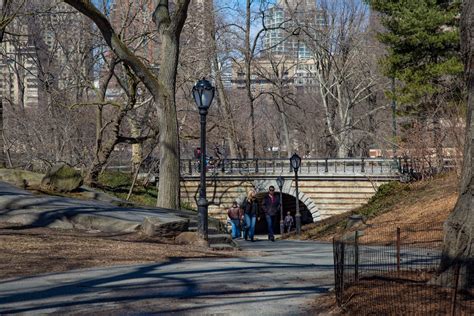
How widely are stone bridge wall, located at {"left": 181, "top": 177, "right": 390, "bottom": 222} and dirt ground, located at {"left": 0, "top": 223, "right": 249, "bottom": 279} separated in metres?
26.8

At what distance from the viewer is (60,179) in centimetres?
2231

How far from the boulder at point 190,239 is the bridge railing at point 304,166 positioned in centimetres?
2517

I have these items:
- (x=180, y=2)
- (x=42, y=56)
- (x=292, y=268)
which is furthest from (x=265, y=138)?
(x=292, y=268)

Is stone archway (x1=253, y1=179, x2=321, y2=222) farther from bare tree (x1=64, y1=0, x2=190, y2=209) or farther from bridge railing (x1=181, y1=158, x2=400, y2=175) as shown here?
bare tree (x1=64, y1=0, x2=190, y2=209)

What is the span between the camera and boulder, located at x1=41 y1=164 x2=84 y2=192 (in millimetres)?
22219

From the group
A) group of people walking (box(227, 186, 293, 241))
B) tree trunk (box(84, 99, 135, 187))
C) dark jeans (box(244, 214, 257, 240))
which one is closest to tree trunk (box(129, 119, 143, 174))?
tree trunk (box(84, 99, 135, 187))

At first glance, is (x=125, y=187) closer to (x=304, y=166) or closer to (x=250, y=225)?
(x=304, y=166)

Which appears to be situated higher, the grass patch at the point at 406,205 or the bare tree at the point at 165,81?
the bare tree at the point at 165,81

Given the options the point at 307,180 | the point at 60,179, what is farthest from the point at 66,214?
the point at 307,180

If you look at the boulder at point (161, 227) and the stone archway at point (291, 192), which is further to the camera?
the stone archway at point (291, 192)

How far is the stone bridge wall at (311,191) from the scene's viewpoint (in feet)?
138

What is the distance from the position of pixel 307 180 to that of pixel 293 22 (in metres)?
12.3

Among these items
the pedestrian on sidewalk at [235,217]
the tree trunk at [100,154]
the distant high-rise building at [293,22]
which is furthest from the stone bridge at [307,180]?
the pedestrian on sidewalk at [235,217]

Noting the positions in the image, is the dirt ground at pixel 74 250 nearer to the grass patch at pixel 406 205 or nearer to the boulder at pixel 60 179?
the boulder at pixel 60 179
